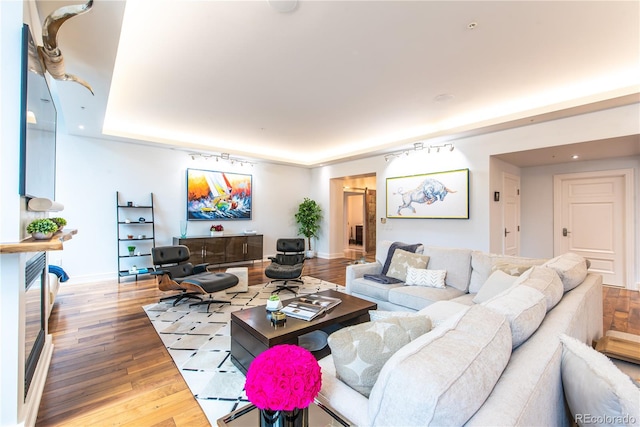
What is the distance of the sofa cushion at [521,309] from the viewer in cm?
116

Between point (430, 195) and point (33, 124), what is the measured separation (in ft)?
18.4

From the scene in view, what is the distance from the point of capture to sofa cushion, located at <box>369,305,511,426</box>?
720 millimetres

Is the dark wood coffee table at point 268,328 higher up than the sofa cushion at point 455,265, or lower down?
lower down

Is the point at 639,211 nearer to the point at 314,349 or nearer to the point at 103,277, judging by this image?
the point at 314,349

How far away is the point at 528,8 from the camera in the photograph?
2.19m

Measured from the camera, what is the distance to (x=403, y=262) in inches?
137

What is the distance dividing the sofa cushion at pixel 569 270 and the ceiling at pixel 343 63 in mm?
1989

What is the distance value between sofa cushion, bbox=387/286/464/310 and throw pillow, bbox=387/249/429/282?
0.94 ft

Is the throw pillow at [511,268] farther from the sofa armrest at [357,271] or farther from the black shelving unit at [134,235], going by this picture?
the black shelving unit at [134,235]

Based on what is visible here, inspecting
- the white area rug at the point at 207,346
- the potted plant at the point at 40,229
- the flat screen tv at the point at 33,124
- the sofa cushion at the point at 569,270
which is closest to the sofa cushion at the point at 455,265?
the sofa cushion at the point at 569,270

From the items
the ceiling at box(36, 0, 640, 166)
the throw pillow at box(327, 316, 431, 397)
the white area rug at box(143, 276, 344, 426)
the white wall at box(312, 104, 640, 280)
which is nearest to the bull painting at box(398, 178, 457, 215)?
the white wall at box(312, 104, 640, 280)

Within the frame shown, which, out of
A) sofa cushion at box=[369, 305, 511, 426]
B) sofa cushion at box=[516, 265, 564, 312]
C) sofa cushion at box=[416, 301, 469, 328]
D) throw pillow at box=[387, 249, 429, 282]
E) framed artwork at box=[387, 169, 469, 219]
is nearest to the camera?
sofa cushion at box=[369, 305, 511, 426]

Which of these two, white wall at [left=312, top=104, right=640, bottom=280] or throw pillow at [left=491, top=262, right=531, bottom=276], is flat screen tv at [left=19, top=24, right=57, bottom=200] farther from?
white wall at [left=312, top=104, right=640, bottom=280]

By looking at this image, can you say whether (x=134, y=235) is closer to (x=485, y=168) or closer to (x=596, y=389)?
(x=596, y=389)
